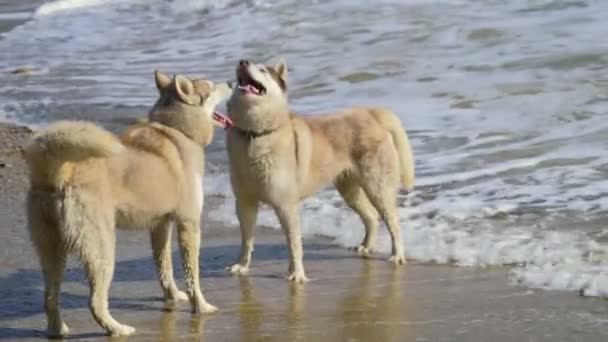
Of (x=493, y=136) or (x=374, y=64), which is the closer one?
(x=493, y=136)

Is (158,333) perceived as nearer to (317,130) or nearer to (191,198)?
(191,198)

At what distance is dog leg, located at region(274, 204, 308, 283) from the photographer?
7.91 m

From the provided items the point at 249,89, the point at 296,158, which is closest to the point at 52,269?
the point at 249,89

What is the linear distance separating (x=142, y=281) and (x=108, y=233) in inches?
61.5

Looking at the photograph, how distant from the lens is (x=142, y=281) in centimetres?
782

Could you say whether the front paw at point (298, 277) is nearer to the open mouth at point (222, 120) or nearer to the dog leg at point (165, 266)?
the dog leg at point (165, 266)

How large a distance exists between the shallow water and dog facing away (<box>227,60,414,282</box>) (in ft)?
1.25

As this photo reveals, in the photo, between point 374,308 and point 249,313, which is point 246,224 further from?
point 374,308

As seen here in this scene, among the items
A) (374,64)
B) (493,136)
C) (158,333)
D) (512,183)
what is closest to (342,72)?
(374,64)

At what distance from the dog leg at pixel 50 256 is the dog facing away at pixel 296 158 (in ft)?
6.19

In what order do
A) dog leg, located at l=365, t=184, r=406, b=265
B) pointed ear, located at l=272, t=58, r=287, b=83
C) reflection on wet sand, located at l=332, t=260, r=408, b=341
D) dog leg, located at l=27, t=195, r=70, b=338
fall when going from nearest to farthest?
dog leg, located at l=27, t=195, r=70, b=338
reflection on wet sand, located at l=332, t=260, r=408, b=341
pointed ear, located at l=272, t=58, r=287, b=83
dog leg, located at l=365, t=184, r=406, b=265

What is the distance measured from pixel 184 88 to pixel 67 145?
4.85 feet

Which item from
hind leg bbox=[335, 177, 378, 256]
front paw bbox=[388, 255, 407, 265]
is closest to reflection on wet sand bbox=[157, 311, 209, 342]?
front paw bbox=[388, 255, 407, 265]

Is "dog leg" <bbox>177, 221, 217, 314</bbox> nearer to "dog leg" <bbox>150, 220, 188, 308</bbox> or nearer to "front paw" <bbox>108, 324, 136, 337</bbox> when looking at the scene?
"dog leg" <bbox>150, 220, 188, 308</bbox>
